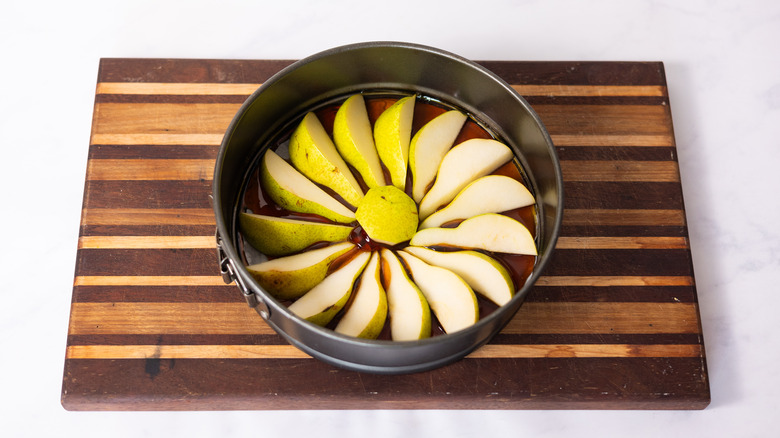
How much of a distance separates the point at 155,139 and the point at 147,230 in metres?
0.19

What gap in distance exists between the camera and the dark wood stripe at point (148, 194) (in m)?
1.31

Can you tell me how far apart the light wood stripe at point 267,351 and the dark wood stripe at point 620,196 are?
278mm

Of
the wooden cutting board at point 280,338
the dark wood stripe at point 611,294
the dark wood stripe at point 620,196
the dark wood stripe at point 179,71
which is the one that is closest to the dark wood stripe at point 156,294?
the wooden cutting board at point 280,338

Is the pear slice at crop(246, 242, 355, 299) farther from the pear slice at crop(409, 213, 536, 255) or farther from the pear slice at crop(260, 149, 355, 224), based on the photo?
the pear slice at crop(409, 213, 536, 255)

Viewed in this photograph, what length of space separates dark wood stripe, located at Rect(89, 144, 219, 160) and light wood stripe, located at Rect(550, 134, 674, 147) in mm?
704

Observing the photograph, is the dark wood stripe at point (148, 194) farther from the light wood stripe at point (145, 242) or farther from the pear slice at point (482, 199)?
the pear slice at point (482, 199)

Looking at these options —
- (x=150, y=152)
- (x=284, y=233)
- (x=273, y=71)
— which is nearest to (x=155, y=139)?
(x=150, y=152)

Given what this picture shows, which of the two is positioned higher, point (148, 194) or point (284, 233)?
point (148, 194)

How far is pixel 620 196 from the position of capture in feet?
4.39

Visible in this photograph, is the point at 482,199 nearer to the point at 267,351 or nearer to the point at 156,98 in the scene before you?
the point at 267,351

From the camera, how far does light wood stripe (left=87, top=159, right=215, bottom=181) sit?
1.33 meters

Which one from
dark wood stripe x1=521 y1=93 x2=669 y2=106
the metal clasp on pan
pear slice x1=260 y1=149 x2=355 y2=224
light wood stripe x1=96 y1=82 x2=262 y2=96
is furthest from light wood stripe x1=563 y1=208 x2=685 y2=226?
light wood stripe x1=96 y1=82 x2=262 y2=96

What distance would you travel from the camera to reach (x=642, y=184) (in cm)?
135

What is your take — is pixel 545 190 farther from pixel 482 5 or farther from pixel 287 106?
pixel 482 5
